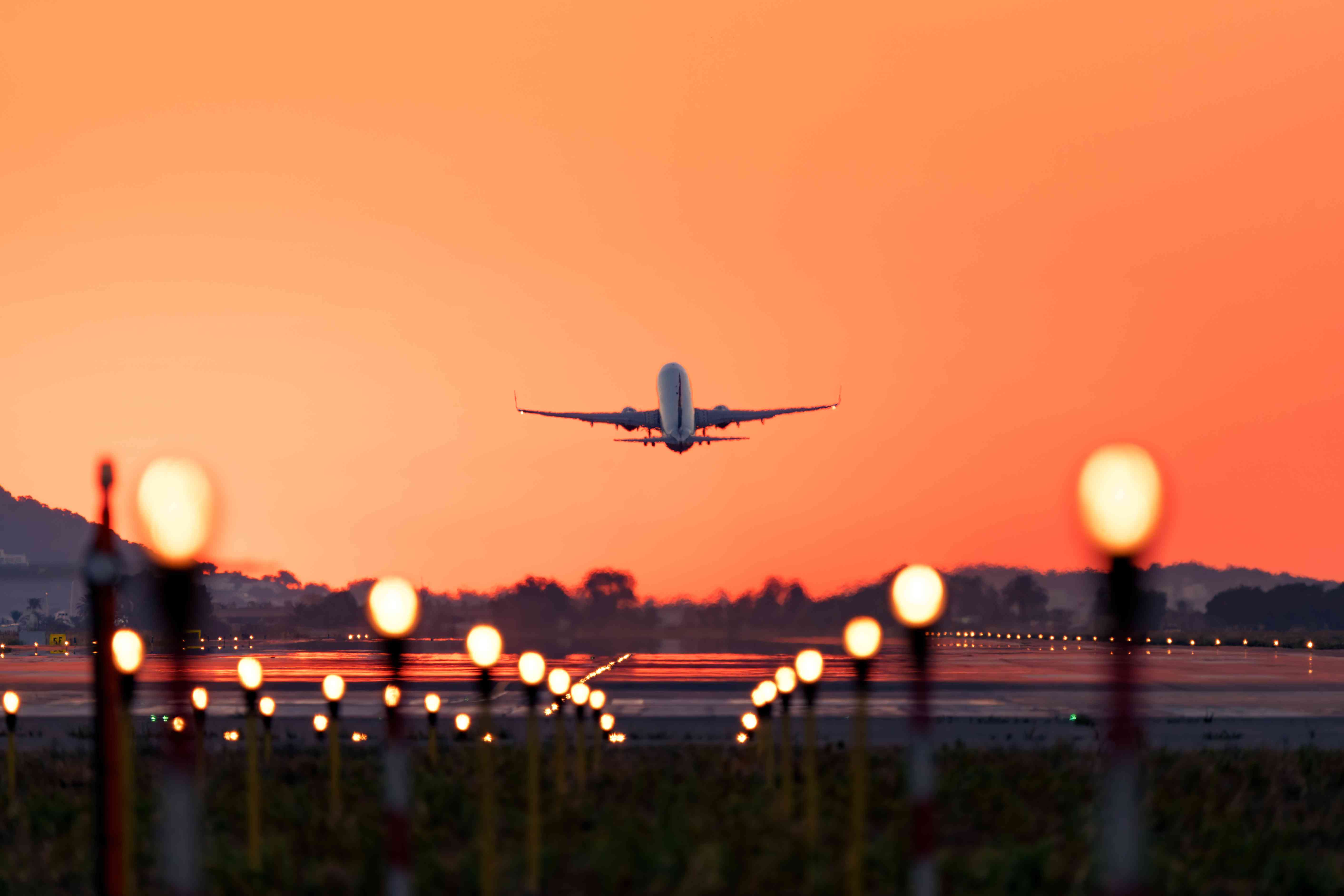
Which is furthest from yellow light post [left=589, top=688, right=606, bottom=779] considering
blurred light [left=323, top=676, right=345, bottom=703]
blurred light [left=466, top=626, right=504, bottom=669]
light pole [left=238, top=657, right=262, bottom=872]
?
blurred light [left=466, top=626, right=504, bottom=669]

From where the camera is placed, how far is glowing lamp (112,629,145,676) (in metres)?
13.8

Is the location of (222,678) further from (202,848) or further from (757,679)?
(202,848)

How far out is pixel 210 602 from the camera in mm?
149375

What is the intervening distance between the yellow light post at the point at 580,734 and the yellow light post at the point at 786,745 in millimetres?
3066

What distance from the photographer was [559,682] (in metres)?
20.4

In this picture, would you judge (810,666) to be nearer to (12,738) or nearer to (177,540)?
(177,540)

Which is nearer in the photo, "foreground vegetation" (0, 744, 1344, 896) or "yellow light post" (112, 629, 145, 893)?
"yellow light post" (112, 629, 145, 893)

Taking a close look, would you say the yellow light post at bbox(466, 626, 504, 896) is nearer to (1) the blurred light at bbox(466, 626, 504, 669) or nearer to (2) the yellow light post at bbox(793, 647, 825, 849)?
(1) the blurred light at bbox(466, 626, 504, 669)

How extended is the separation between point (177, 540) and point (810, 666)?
10.1 metres

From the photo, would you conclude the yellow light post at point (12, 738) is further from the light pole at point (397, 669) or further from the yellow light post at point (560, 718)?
the light pole at point (397, 669)

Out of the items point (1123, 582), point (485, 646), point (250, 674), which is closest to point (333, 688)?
point (250, 674)

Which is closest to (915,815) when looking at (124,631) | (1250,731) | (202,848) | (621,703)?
(124,631)

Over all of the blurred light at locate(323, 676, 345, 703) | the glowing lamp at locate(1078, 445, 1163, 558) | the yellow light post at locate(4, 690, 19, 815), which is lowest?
the yellow light post at locate(4, 690, 19, 815)

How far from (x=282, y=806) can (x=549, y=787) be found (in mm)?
4403
